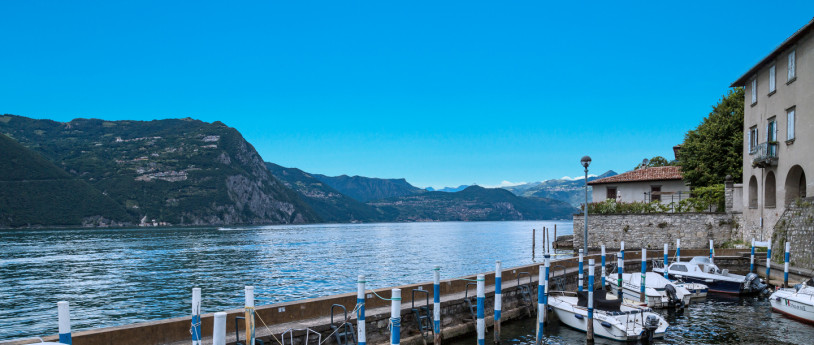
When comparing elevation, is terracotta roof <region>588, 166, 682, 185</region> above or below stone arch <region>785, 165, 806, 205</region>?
above

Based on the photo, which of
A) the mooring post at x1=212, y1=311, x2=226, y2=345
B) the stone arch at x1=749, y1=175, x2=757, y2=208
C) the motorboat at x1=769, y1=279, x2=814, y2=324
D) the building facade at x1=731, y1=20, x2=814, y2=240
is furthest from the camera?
the stone arch at x1=749, y1=175, x2=757, y2=208

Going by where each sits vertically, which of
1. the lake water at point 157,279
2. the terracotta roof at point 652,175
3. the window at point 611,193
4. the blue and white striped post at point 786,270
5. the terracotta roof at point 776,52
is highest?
the terracotta roof at point 776,52

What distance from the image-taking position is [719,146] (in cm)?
4916

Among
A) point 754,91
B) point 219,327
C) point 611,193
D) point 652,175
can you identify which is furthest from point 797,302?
point 611,193

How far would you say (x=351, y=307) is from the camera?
1609 centimetres

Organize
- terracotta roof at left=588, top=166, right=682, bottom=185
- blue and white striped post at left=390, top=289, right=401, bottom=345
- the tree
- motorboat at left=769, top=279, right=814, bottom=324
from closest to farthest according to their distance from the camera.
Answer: blue and white striped post at left=390, top=289, right=401, bottom=345
motorboat at left=769, top=279, right=814, bottom=324
the tree
terracotta roof at left=588, top=166, right=682, bottom=185

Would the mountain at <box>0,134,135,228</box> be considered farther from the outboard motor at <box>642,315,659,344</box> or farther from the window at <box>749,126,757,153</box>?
the outboard motor at <box>642,315,659,344</box>

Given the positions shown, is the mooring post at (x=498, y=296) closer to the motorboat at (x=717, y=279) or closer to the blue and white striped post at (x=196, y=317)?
the blue and white striped post at (x=196, y=317)

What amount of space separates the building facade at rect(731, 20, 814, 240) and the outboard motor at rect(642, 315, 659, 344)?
17.8 m

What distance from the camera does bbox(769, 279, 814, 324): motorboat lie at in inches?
858

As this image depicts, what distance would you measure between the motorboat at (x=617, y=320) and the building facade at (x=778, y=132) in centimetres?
1767

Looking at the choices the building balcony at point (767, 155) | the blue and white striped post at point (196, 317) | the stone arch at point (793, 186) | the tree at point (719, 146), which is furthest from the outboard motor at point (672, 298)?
the tree at point (719, 146)

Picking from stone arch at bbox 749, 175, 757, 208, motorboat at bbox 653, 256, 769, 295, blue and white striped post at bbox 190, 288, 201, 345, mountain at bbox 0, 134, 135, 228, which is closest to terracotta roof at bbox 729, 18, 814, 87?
stone arch at bbox 749, 175, 757, 208

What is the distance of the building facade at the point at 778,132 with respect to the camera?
31.1m
